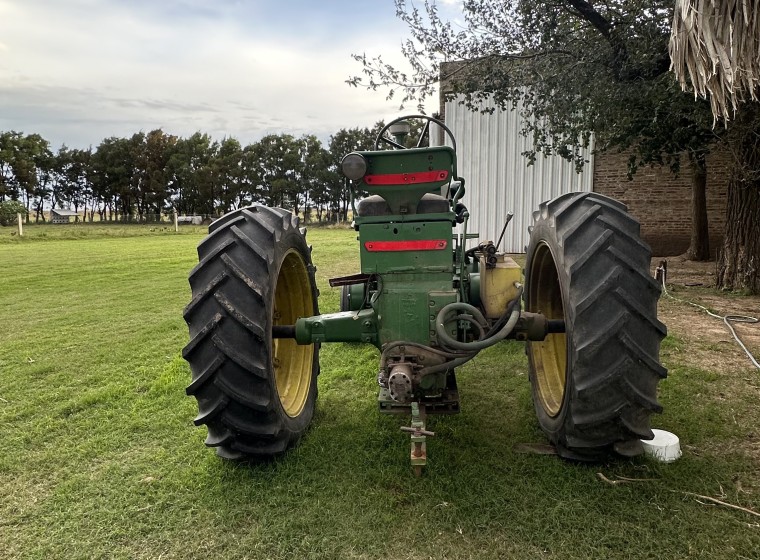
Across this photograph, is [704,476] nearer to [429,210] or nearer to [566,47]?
[429,210]

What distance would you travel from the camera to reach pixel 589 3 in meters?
6.68

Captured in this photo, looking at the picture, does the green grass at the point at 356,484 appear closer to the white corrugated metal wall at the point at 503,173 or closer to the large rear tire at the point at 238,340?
the large rear tire at the point at 238,340

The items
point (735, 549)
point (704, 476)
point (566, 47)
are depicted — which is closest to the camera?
point (735, 549)

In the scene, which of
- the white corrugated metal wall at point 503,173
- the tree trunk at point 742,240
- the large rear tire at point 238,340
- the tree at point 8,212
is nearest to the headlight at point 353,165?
the large rear tire at point 238,340

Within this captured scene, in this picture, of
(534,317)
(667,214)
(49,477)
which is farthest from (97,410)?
(667,214)

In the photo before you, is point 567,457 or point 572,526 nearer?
point 572,526

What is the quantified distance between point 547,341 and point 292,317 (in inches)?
67.4

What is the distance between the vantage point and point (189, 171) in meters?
50.1

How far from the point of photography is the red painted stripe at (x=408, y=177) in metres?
2.94

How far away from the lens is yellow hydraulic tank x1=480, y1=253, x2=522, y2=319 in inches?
121

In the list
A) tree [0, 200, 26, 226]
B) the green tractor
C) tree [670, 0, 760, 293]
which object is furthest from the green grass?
tree [0, 200, 26, 226]

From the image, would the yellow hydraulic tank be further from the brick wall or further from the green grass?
the brick wall

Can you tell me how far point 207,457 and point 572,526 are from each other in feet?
6.32

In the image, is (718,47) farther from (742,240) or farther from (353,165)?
(742,240)
